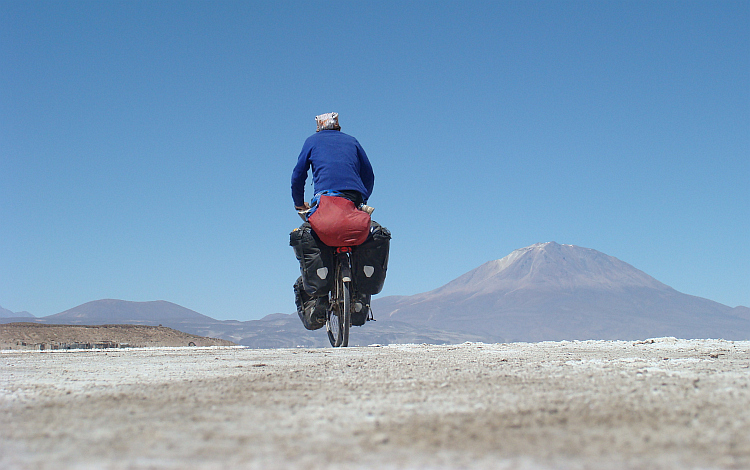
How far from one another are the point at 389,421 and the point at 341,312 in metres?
5.60

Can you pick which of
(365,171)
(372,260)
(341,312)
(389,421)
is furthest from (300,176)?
(389,421)

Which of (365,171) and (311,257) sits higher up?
(365,171)

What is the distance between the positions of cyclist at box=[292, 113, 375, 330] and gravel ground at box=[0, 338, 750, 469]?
167 inches

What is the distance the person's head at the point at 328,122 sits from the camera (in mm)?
8055

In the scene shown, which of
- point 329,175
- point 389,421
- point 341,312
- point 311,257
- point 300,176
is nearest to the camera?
point 389,421

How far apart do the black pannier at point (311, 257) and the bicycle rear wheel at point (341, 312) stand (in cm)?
22

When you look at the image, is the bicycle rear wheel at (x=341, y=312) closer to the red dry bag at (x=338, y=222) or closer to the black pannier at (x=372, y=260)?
the black pannier at (x=372, y=260)

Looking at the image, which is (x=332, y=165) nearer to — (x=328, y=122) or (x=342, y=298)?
(x=328, y=122)

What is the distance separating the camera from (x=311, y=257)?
7117 mm

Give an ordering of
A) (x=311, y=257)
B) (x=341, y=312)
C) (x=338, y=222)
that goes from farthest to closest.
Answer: (x=341, y=312)
(x=311, y=257)
(x=338, y=222)

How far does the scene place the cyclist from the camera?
289 inches

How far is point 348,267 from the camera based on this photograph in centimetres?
725

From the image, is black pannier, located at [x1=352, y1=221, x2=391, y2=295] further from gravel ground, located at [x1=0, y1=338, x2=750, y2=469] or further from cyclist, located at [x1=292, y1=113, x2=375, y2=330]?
gravel ground, located at [x1=0, y1=338, x2=750, y2=469]

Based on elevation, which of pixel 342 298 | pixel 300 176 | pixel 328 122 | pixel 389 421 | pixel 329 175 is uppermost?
pixel 328 122
